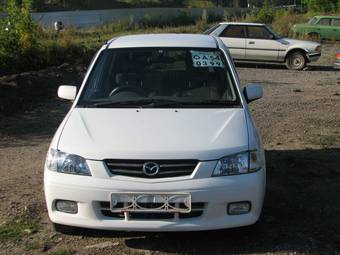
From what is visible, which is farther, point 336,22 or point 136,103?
point 336,22

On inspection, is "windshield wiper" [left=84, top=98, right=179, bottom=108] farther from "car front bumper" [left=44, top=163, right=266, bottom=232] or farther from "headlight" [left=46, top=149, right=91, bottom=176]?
"car front bumper" [left=44, top=163, right=266, bottom=232]

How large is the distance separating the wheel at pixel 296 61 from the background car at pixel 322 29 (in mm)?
9799

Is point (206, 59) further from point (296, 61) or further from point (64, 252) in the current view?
point (296, 61)

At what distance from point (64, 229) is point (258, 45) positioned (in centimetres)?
1549

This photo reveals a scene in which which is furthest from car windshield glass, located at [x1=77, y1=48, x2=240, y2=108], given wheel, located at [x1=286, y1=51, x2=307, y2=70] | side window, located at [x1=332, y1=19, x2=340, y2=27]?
side window, located at [x1=332, y1=19, x2=340, y2=27]

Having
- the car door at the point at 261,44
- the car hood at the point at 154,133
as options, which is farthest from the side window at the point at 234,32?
the car hood at the point at 154,133

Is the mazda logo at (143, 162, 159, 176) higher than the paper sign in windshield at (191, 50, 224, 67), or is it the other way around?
the paper sign in windshield at (191, 50, 224, 67)

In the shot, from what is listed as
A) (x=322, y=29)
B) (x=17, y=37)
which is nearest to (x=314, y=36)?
(x=322, y=29)

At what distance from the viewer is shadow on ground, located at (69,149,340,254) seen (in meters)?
4.61

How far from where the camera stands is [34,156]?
754 centimetres

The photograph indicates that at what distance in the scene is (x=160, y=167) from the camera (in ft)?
14.0

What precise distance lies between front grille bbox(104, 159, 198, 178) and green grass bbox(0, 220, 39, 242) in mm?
1191

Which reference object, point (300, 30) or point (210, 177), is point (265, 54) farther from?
point (210, 177)

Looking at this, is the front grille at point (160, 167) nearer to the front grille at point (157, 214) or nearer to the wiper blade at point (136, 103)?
the front grille at point (157, 214)
